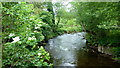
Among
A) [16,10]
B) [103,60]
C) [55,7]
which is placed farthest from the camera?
[55,7]

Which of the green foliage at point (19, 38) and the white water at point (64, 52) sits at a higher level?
the green foliage at point (19, 38)

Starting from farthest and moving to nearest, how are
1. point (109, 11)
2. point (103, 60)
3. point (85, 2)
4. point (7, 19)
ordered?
point (85, 2), point (103, 60), point (109, 11), point (7, 19)

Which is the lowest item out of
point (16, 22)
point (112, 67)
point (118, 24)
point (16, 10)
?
point (112, 67)

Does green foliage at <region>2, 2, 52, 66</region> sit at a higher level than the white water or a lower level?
higher

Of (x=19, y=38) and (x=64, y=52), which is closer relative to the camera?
(x=19, y=38)

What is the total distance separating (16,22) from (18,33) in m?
0.21

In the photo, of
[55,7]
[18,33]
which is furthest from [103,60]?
[55,7]

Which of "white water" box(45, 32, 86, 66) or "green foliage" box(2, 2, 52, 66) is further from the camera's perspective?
"white water" box(45, 32, 86, 66)

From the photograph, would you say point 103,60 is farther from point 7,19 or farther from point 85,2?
point 7,19

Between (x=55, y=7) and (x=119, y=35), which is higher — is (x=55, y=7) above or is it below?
above

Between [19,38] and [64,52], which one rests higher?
[19,38]

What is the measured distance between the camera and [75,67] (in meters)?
3.83

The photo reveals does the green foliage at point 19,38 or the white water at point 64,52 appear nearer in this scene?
the green foliage at point 19,38

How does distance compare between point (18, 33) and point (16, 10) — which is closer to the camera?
point (16, 10)
